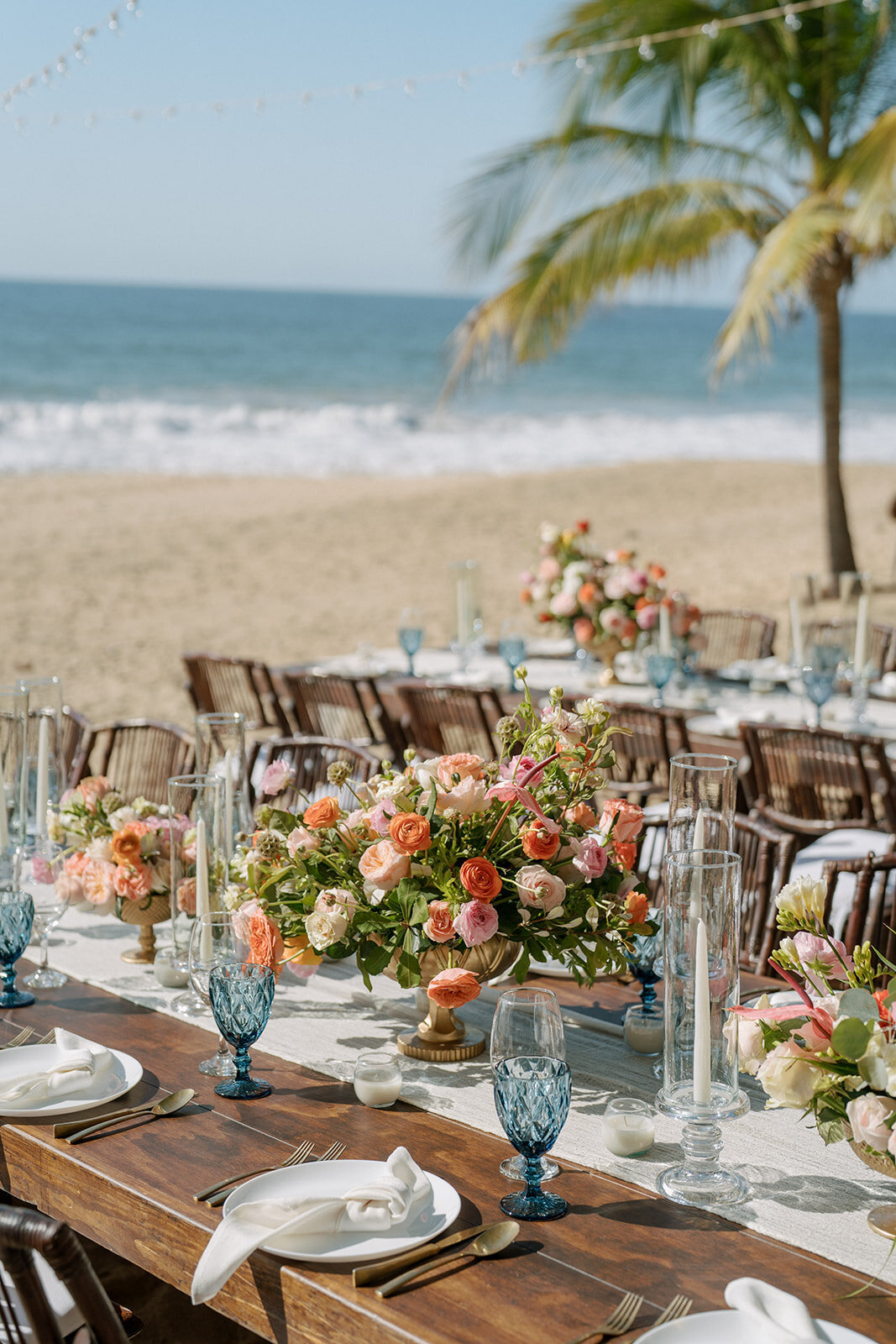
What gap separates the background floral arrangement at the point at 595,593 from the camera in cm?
562

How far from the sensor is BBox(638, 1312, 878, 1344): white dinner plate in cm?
145

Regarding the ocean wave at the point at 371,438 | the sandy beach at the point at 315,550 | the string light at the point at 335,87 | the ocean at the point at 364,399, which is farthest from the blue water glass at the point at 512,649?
the ocean wave at the point at 371,438

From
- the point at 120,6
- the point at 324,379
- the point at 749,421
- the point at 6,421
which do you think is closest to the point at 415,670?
the point at 120,6

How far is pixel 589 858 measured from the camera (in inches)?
83.4

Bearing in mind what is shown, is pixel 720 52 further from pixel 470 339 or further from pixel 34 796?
pixel 34 796

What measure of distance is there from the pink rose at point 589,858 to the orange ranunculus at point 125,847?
0.93 meters

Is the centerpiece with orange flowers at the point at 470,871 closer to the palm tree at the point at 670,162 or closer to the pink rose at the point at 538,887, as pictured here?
the pink rose at the point at 538,887

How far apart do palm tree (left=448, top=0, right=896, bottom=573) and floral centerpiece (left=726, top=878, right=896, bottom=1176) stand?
7.88 m

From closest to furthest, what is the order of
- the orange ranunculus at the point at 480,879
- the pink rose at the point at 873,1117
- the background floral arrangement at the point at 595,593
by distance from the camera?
the pink rose at the point at 873,1117, the orange ranunculus at the point at 480,879, the background floral arrangement at the point at 595,593

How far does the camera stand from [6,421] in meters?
26.2

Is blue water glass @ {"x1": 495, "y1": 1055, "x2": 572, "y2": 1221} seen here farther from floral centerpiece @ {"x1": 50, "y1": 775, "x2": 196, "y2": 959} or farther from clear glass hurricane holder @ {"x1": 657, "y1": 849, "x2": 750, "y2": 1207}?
floral centerpiece @ {"x1": 50, "y1": 775, "x2": 196, "y2": 959}

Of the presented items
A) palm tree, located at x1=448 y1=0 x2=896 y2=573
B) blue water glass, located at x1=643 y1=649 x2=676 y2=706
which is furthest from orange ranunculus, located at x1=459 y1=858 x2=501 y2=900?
palm tree, located at x1=448 y1=0 x2=896 y2=573

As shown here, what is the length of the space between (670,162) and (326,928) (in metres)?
8.80

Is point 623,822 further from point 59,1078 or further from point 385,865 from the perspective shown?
point 59,1078
